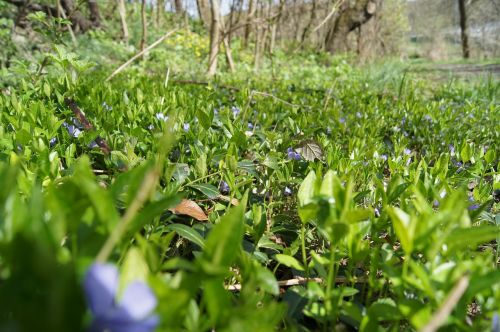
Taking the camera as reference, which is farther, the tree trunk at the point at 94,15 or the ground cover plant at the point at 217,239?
the tree trunk at the point at 94,15

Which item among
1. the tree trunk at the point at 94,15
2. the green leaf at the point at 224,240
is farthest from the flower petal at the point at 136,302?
the tree trunk at the point at 94,15

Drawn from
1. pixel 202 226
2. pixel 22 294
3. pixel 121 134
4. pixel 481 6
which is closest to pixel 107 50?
pixel 121 134

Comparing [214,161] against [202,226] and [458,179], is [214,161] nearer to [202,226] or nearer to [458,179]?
[202,226]

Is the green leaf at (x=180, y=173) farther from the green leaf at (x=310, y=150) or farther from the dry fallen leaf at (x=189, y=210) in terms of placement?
the green leaf at (x=310, y=150)

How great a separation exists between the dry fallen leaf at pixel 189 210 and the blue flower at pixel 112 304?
2.69 ft

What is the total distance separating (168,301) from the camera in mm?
493

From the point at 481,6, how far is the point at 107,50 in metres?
35.1

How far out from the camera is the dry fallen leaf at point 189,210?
1.28 metres

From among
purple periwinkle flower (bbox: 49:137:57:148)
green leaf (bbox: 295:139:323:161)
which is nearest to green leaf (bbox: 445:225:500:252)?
green leaf (bbox: 295:139:323:161)

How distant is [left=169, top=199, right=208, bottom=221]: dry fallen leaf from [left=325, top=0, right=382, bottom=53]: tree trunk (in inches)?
611

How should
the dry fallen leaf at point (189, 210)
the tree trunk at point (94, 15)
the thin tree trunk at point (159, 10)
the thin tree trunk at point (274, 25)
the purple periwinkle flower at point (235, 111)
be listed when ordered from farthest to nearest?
the thin tree trunk at point (159, 10) → the tree trunk at point (94, 15) → the thin tree trunk at point (274, 25) → the purple periwinkle flower at point (235, 111) → the dry fallen leaf at point (189, 210)

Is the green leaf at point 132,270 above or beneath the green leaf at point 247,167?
above

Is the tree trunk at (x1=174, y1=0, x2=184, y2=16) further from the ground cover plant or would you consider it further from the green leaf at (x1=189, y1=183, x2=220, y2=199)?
the green leaf at (x1=189, y1=183, x2=220, y2=199)

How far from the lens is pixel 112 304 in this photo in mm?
444
